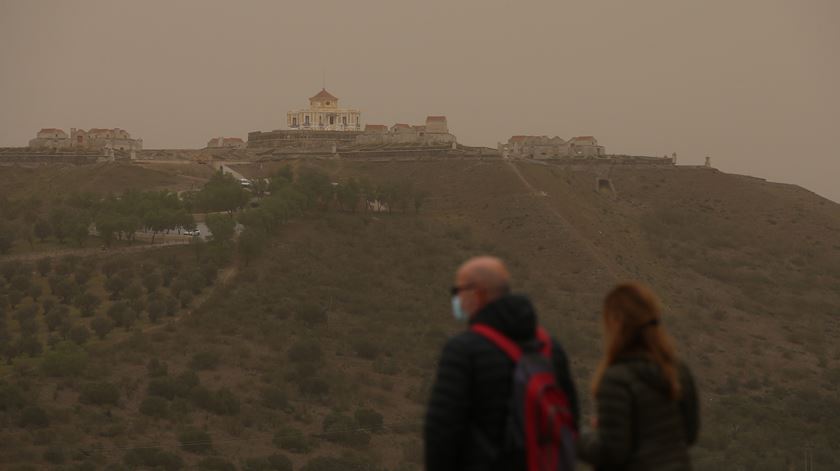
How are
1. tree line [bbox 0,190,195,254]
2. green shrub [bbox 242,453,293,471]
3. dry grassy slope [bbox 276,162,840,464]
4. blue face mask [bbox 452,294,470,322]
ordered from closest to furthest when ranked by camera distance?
blue face mask [bbox 452,294,470,322] → green shrub [bbox 242,453,293,471] → dry grassy slope [bbox 276,162,840,464] → tree line [bbox 0,190,195,254]

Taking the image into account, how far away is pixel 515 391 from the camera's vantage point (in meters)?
5.34

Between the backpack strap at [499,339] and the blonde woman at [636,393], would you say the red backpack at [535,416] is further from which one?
the blonde woman at [636,393]

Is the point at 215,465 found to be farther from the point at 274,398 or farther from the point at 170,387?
the point at 274,398

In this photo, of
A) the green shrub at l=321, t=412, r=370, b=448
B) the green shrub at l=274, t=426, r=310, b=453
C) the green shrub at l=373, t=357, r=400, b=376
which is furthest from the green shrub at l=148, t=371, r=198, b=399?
the green shrub at l=373, t=357, r=400, b=376

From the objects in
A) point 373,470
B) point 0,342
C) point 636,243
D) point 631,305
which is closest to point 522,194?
point 636,243

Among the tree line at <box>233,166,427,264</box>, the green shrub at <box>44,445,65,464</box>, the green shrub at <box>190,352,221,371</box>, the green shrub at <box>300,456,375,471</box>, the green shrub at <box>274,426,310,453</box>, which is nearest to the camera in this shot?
the green shrub at <box>44,445,65,464</box>

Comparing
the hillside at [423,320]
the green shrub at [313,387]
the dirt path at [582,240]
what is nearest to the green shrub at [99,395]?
the hillside at [423,320]

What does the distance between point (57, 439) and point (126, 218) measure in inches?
845

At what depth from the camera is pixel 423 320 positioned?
45.5 metres

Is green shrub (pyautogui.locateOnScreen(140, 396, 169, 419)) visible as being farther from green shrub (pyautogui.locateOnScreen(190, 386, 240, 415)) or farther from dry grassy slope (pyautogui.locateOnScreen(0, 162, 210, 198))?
dry grassy slope (pyautogui.locateOnScreen(0, 162, 210, 198))

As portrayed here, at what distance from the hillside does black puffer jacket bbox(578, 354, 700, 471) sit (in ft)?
69.0

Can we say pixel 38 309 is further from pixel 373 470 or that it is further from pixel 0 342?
pixel 373 470

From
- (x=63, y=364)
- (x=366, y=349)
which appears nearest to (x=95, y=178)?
(x=366, y=349)

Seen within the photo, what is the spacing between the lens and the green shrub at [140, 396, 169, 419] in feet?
105
